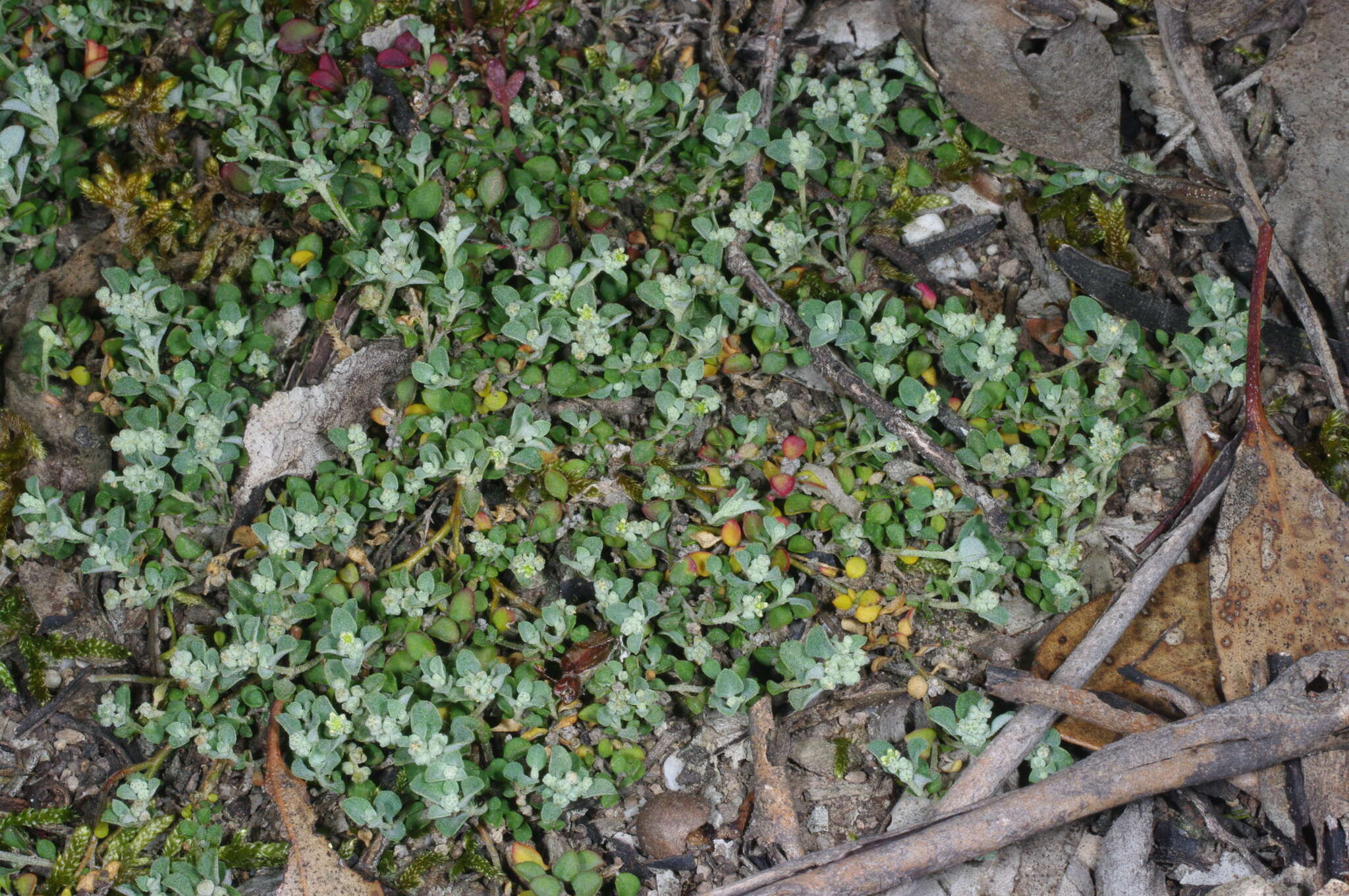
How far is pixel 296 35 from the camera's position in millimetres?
3982

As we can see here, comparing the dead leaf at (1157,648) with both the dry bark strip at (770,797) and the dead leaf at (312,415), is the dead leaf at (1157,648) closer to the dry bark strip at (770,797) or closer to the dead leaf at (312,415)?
the dry bark strip at (770,797)

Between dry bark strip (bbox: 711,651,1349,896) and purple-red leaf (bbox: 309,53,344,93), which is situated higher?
purple-red leaf (bbox: 309,53,344,93)

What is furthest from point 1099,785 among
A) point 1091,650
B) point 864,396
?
point 864,396

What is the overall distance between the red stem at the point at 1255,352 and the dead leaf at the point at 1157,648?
1.78ft

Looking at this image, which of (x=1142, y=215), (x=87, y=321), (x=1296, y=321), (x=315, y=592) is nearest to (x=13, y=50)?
(x=87, y=321)

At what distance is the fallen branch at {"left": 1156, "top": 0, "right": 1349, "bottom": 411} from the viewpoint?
367cm

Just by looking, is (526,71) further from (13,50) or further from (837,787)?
(837,787)

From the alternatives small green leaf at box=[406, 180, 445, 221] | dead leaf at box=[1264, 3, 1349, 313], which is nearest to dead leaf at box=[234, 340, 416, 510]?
small green leaf at box=[406, 180, 445, 221]

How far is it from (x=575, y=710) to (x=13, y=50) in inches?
135

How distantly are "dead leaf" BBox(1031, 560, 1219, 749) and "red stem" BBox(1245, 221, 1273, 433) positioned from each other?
0.54m

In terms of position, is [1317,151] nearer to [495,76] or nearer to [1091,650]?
[1091,650]

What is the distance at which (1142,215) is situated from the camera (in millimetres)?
4051

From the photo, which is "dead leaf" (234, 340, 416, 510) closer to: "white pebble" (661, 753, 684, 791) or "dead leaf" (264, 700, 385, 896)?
"dead leaf" (264, 700, 385, 896)

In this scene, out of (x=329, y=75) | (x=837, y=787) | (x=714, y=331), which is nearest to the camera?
(x=837, y=787)
